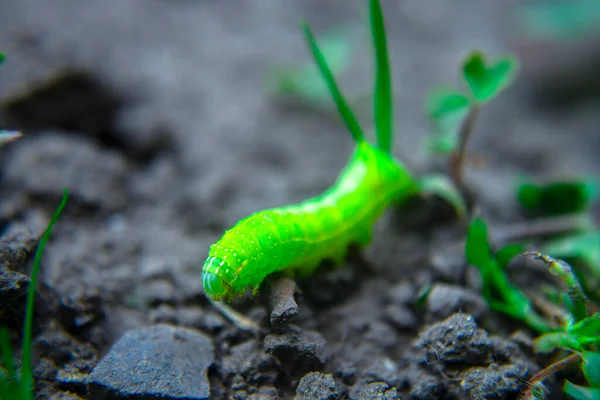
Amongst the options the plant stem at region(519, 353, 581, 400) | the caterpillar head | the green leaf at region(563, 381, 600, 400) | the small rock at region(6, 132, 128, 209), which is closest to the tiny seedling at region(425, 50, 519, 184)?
the plant stem at region(519, 353, 581, 400)

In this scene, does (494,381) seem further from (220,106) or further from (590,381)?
(220,106)

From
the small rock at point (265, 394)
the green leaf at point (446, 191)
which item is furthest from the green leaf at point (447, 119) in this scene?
the small rock at point (265, 394)

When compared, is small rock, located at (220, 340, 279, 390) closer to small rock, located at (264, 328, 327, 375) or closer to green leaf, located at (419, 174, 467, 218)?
small rock, located at (264, 328, 327, 375)

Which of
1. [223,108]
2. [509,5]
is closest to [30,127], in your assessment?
[223,108]

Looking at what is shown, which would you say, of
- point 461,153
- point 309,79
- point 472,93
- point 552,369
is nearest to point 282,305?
point 552,369

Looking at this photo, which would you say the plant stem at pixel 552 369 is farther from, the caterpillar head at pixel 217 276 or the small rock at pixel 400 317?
the caterpillar head at pixel 217 276
